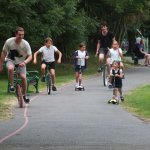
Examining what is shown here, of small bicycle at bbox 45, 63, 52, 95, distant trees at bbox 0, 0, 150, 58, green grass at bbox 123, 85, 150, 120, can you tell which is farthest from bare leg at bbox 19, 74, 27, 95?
distant trees at bbox 0, 0, 150, 58

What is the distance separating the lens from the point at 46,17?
28.8 meters

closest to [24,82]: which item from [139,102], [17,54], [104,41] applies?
[17,54]

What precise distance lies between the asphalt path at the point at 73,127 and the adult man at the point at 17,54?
0.99 metres

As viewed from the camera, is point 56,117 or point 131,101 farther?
point 131,101

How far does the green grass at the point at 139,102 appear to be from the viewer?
14.4 meters

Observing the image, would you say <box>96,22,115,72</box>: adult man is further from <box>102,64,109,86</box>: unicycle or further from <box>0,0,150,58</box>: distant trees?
<box>0,0,150,58</box>: distant trees

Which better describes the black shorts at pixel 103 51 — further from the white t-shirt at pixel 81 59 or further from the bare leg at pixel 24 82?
the bare leg at pixel 24 82

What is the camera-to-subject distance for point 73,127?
11.3 metres

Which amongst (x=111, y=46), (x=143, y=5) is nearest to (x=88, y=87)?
(x=111, y=46)

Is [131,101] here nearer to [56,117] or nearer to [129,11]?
[56,117]

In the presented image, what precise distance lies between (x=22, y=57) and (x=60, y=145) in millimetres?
5962

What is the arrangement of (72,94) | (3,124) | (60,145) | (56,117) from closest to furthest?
1. (60,145)
2. (3,124)
3. (56,117)
4. (72,94)

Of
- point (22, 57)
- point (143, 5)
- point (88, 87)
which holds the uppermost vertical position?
point (143, 5)

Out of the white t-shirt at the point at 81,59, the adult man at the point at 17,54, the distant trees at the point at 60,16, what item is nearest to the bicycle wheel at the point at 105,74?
the white t-shirt at the point at 81,59
